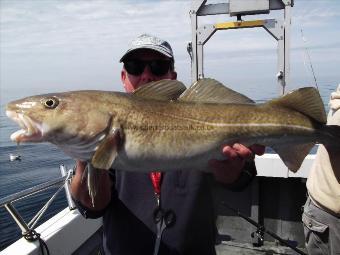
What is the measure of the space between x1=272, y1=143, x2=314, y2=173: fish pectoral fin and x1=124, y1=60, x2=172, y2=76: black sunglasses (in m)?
1.30

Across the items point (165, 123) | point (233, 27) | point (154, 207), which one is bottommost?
point (154, 207)

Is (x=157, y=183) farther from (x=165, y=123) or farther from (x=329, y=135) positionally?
(x=329, y=135)

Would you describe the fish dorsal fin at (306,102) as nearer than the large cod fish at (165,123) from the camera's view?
No

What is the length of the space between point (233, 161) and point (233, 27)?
512 centimetres

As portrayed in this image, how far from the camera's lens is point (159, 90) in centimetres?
266

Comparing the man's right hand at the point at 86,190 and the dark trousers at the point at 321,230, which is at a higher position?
the man's right hand at the point at 86,190

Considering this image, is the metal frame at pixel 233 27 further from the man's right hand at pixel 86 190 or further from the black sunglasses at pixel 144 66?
the man's right hand at pixel 86 190

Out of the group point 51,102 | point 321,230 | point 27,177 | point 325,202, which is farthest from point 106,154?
point 27,177

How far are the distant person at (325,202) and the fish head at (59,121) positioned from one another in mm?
2536

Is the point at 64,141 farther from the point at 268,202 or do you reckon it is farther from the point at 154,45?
the point at 268,202

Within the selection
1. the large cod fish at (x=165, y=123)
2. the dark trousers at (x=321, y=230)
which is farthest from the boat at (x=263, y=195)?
the large cod fish at (x=165, y=123)

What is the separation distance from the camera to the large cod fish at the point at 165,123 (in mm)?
2467

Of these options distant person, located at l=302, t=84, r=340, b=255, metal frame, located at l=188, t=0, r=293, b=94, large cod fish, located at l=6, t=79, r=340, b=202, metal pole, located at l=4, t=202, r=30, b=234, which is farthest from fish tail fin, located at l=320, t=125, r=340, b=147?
metal frame, located at l=188, t=0, r=293, b=94

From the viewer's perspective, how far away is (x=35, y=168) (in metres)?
21.5
